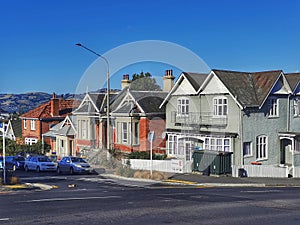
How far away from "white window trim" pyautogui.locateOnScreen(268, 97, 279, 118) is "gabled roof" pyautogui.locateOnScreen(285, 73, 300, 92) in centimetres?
188

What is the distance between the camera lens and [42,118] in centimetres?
6191

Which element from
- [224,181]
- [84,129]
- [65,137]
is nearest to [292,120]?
[224,181]

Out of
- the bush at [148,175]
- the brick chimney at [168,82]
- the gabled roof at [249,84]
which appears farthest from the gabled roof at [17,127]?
the bush at [148,175]

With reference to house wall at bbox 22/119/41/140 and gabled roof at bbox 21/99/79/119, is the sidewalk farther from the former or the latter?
gabled roof at bbox 21/99/79/119

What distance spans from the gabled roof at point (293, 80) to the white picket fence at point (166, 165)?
11.4 metres

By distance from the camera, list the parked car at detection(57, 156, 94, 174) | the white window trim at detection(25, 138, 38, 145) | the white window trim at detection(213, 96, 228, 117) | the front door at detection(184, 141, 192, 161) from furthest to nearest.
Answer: the white window trim at detection(25, 138, 38, 145)
the front door at detection(184, 141, 192, 161)
the white window trim at detection(213, 96, 228, 117)
the parked car at detection(57, 156, 94, 174)

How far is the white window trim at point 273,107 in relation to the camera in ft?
124

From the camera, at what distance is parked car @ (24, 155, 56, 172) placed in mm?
38812

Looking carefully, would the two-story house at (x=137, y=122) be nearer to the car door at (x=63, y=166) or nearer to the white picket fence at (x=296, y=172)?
the car door at (x=63, y=166)

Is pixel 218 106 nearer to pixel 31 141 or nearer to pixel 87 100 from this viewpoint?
pixel 87 100

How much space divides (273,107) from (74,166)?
54.3 feet

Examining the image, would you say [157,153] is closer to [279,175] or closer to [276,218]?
[279,175]

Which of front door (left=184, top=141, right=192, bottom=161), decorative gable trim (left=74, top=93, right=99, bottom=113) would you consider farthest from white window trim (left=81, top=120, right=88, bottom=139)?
front door (left=184, top=141, right=192, bottom=161)

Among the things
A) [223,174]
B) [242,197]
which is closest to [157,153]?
[223,174]
